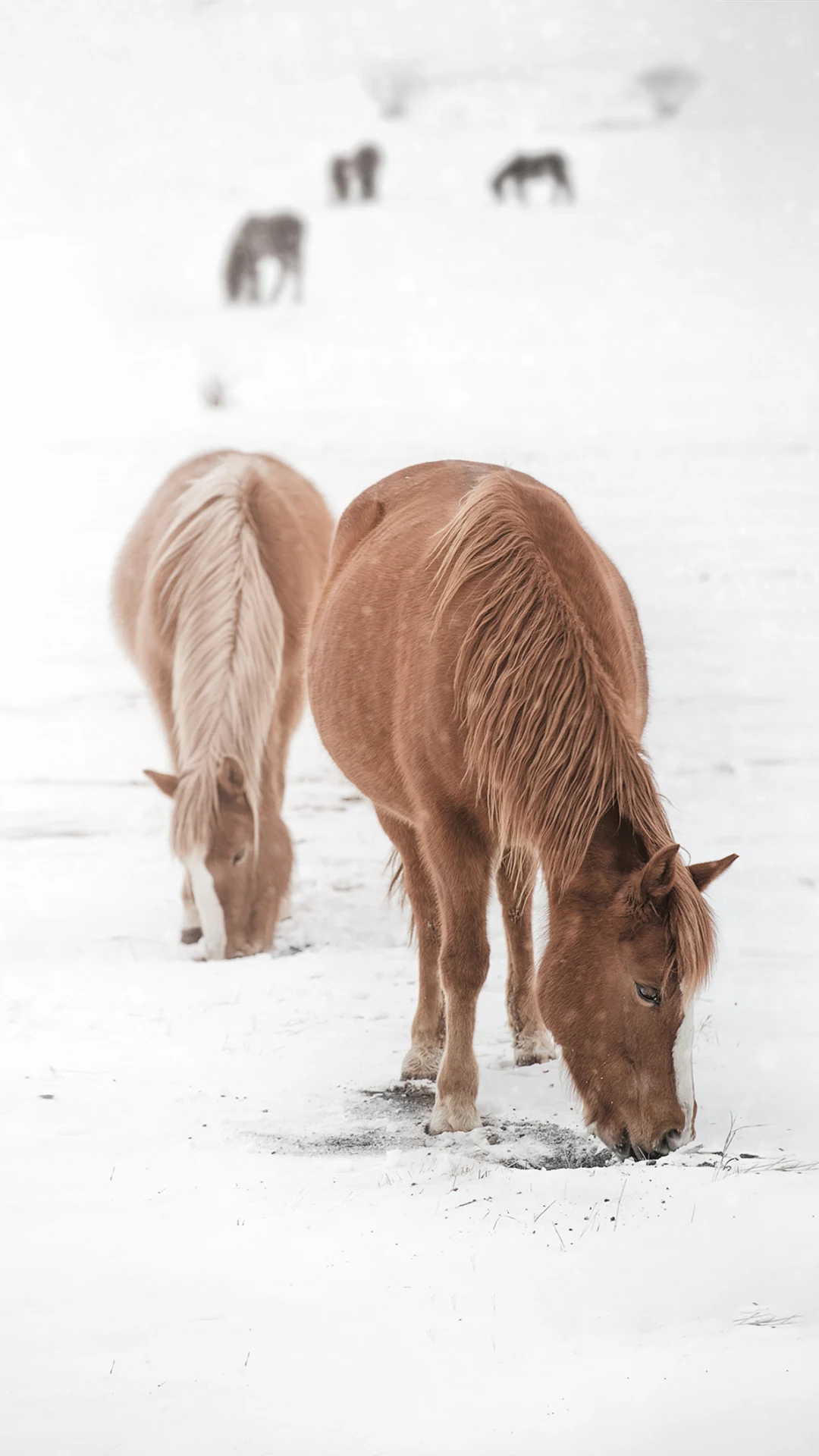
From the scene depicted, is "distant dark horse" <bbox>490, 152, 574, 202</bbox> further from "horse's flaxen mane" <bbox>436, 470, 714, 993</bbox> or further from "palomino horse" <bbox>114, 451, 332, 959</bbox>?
"horse's flaxen mane" <bbox>436, 470, 714, 993</bbox>

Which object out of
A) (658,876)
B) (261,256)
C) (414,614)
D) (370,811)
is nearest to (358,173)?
(261,256)

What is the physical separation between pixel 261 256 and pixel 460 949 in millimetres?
11416

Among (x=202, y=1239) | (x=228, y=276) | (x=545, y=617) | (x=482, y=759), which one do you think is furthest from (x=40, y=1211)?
(x=228, y=276)

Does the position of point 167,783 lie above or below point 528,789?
below

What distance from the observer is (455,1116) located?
2.81m

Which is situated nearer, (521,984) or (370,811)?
(521,984)

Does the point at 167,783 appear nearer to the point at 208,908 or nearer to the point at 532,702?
the point at 208,908

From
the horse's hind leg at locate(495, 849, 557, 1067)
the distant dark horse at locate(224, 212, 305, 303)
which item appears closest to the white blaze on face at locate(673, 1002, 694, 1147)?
the horse's hind leg at locate(495, 849, 557, 1067)

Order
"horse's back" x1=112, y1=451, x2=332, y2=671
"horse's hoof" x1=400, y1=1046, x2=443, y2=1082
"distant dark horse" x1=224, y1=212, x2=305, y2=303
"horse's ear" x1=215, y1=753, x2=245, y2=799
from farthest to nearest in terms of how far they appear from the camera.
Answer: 1. "distant dark horse" x1=224, y1=212, x2=305, y2=303
2. "horse's back" x1=112, y1=451, x2=332, y2=671
3. "horse's ear" x1=215, y1=753, x2=245, y2=799
4. "horse's hoof" x1=400, y1=1046, x2=443, y2=1082

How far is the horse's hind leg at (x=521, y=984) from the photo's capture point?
3.25 meters

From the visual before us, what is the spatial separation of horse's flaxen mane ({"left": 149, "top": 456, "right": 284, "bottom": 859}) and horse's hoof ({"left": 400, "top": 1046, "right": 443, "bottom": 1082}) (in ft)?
3.87

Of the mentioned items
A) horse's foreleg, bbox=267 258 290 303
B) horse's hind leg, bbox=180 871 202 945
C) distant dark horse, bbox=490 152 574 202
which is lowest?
horse's hind leg, bbox=180 871 202 945

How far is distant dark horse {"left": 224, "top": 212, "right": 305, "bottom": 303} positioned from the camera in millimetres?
12367

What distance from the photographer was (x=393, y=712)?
118 inches
